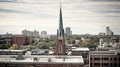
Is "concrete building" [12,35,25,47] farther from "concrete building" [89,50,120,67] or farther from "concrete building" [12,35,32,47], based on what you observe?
"concrete building" [89,50,120,67]

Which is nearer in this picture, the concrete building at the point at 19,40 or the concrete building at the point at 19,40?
the concrete building at the point at 19,40

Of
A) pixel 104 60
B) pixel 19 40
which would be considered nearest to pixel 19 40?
pixel 19 40

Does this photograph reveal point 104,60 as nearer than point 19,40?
Yes

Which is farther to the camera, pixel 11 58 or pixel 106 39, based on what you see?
pixel 106 39

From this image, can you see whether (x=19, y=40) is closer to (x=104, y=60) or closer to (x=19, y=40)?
(x=19, y=40)

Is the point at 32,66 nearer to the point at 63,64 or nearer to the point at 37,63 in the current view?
the point at 37,63

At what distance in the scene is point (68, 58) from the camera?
9844 mm

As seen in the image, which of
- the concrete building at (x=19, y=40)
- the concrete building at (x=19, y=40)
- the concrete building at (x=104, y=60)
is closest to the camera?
the concrete building at (x=104, y=60)

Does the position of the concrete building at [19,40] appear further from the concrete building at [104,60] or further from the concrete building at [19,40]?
the concrete building at [104,60]

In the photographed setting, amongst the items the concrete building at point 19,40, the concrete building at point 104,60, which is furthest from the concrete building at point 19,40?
the concrete building at point 104,60

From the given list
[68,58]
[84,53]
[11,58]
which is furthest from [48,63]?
[84,53]

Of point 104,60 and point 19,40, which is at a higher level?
point 19,40

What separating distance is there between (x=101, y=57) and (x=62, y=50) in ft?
6.62

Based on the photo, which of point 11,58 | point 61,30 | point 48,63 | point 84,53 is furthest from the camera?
point 84,53
